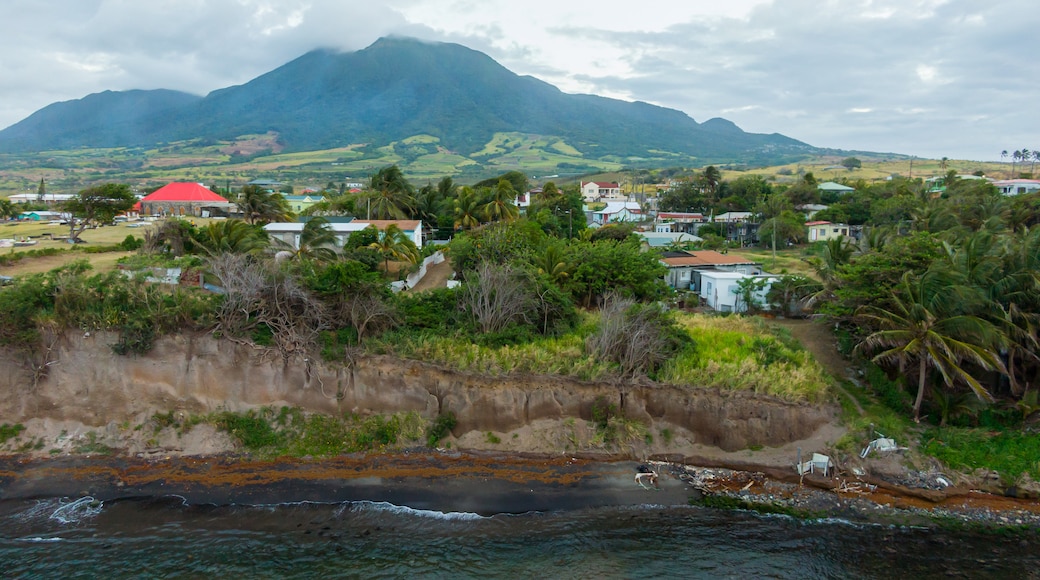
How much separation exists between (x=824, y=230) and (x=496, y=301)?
3376 cm

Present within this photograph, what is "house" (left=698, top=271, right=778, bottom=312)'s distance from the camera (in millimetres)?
23422

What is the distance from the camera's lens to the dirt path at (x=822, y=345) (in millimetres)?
18172

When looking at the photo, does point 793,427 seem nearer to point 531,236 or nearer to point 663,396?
point 663,396

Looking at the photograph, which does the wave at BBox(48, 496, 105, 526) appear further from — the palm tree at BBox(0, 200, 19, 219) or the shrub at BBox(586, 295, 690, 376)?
the palm tree at BBox(0, 200, 19, 219)

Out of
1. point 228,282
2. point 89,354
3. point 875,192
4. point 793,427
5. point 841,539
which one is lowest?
point 841,539

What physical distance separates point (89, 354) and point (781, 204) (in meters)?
43.1

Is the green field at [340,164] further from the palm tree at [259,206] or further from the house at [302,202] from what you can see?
the palm tree at [259,206]

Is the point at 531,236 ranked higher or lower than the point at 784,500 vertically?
higher

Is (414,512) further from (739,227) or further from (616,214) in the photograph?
(616,214)

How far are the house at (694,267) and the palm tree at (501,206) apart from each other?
1032cm

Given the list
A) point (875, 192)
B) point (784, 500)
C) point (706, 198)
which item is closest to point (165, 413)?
point (784, 500)

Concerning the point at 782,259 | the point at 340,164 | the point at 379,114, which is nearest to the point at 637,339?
the point at 782,259

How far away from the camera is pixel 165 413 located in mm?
16172

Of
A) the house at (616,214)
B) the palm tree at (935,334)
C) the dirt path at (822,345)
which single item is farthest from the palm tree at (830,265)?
the house at (616,214)
